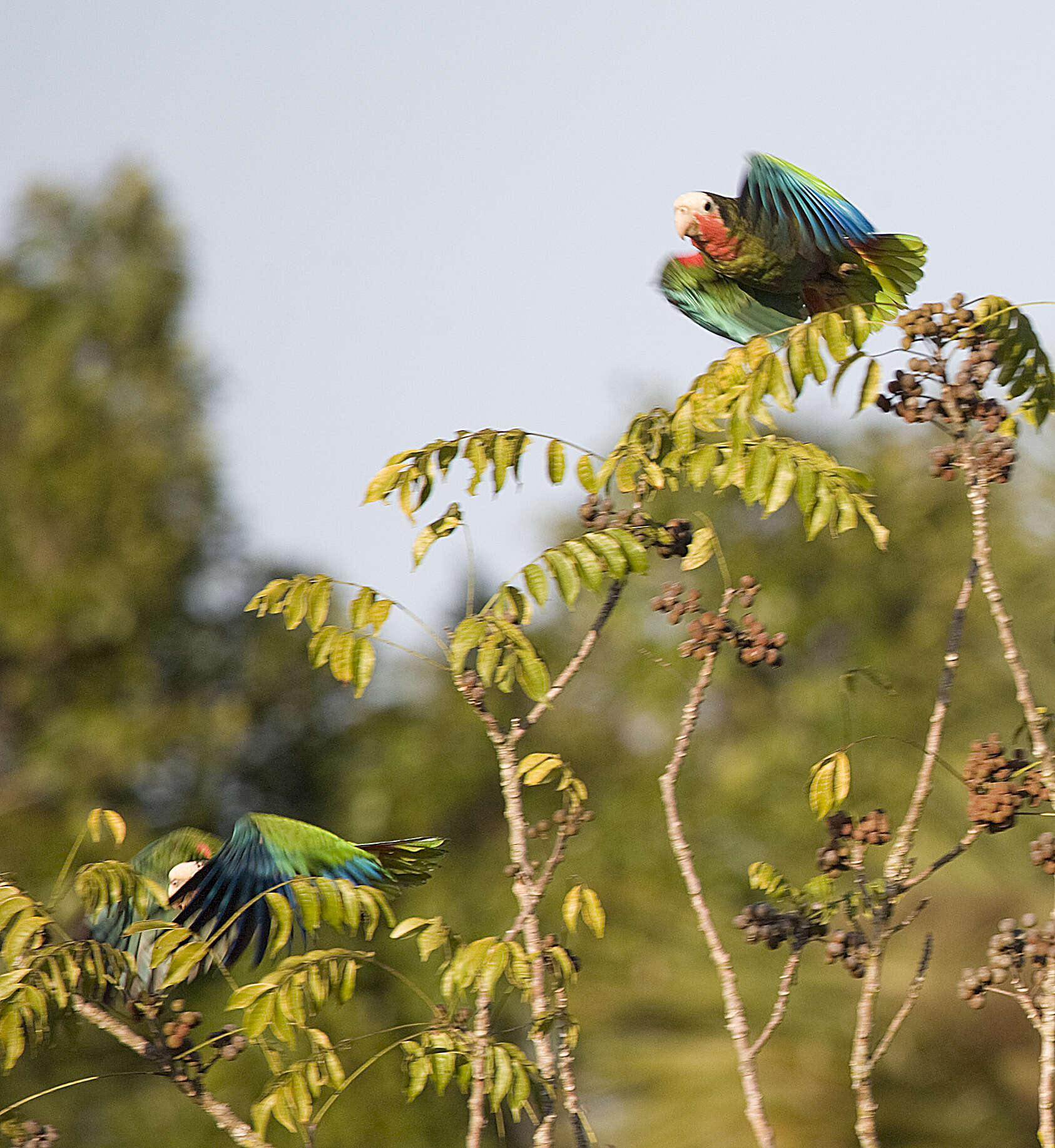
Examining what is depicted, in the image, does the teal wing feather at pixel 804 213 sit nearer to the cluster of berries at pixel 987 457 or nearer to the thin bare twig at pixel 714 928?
the cluster of berries at pixel 987 457

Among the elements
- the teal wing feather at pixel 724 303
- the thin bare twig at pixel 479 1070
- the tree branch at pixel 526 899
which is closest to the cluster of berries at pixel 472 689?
Result: the tree branch at pixel 526 899

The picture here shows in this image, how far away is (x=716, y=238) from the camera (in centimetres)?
119

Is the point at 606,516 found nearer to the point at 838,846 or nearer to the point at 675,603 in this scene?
the point at 675,603

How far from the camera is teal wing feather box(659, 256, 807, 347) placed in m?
1.21

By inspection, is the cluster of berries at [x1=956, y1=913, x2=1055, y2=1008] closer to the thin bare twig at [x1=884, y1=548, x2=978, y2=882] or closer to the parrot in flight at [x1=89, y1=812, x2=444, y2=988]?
the thin bare twig at [x1=884, y1=548, x2=978, y2=882]

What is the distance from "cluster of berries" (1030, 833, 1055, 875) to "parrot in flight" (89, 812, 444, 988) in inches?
18.9

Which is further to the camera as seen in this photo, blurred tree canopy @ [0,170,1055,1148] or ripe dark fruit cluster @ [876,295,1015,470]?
blurred tree canopy @ [0,170,1055,1148]

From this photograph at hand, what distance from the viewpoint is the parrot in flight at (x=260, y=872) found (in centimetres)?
105

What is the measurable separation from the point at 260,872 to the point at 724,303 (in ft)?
2.27

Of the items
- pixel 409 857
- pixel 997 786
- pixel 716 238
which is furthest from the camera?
pixel 716 238

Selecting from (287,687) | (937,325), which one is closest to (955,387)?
(937,325)

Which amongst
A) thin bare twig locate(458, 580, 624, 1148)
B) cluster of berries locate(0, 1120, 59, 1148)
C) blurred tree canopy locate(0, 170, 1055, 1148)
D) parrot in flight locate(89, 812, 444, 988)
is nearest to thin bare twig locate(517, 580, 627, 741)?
thin bare twig locate(458, 580, 624, 1148)

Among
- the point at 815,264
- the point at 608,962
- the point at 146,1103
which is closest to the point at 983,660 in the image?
the point at 608,962

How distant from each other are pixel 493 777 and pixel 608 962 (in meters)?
1.65
